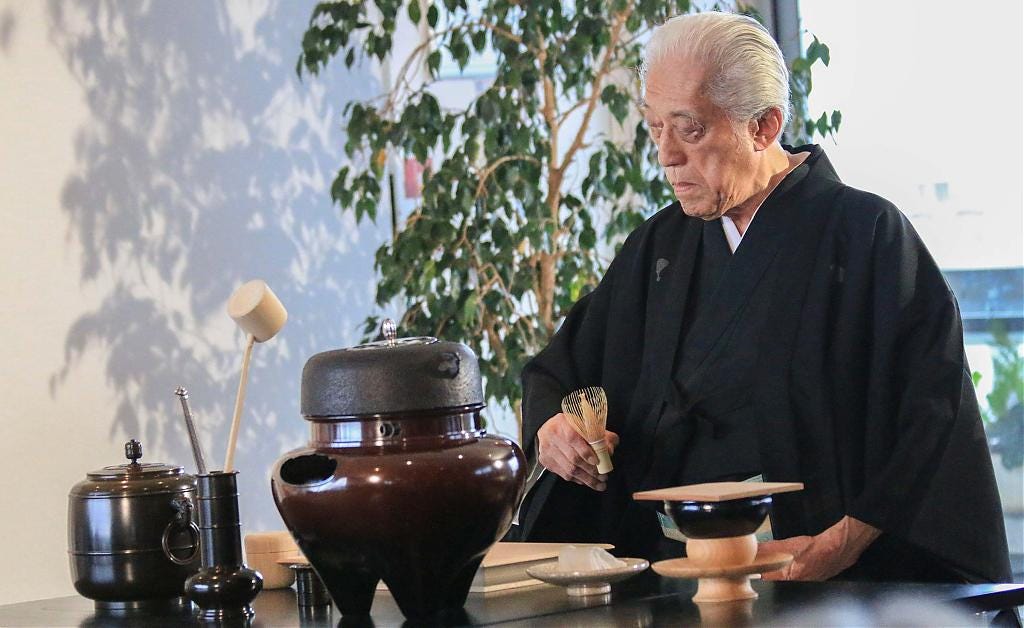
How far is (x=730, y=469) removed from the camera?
2012 mm

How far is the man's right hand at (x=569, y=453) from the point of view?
2039mm

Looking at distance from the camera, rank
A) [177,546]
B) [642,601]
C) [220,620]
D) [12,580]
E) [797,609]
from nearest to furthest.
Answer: [797,609]
[642,601]
[220,620]
[177,546]
[12,580]

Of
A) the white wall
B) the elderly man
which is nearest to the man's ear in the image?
the elderly man

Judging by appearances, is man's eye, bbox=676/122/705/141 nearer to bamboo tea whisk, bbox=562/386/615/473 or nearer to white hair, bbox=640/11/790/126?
white hair, bbox=640/11/790/126

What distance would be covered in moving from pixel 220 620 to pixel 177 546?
0.74ft

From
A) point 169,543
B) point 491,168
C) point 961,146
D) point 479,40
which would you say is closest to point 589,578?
point 169,543

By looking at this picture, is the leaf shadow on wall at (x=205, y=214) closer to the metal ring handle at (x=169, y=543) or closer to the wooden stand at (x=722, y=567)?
the metal ring handle at (x=169, y=543)

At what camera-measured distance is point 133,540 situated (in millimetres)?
1604

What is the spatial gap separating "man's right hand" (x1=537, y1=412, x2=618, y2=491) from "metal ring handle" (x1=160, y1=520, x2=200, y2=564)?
24.0 inches

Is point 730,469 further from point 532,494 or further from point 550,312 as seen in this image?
point 550,312

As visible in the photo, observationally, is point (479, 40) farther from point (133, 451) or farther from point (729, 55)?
point (133, 451)

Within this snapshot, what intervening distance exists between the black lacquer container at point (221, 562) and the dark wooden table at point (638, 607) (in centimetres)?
3

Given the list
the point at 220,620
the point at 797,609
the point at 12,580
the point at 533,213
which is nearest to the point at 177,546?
the point at 220,620

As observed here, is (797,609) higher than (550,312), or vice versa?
(550,312)
